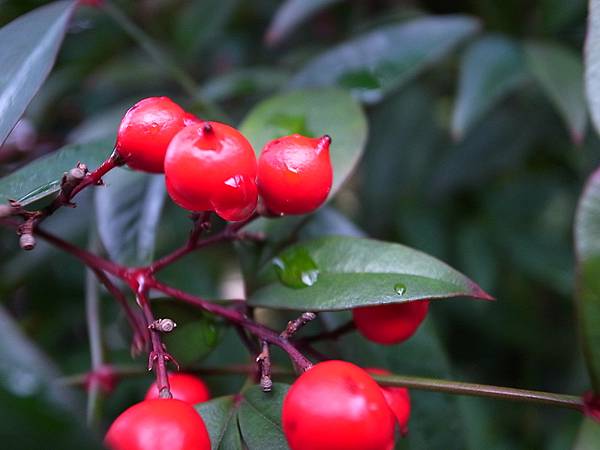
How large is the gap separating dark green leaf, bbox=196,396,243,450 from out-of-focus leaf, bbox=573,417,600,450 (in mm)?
311

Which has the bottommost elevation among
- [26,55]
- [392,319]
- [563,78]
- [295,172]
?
[563,78]

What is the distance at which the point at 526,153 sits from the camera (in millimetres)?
1598

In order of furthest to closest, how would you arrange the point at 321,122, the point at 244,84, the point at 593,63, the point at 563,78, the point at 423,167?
the point at 423,167
the point at 244,84
the point at 563,78
the point at 321,122
the point at 593,63

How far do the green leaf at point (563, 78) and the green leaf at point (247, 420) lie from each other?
0.64 meters

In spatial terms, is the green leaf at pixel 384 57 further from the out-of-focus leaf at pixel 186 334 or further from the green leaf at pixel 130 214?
the out-of-focus leaf at pixel 186 334

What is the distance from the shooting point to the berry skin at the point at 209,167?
1.93 feet

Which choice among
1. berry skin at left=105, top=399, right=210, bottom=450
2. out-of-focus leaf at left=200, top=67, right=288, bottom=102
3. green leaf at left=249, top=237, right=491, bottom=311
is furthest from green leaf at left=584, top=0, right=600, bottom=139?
out-of-focus leaf at left=200, top=67, right=288, bottom=102

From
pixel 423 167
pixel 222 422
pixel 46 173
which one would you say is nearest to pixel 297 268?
pixel 222 422

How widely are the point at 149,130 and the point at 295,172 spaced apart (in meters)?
0.15

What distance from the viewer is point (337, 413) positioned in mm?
525

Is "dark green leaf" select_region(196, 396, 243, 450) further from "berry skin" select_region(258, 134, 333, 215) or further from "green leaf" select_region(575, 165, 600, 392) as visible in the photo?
"green leaf" select_region(575, 165, 600, 392)

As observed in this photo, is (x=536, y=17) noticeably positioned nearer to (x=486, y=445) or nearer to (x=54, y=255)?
(x=486, y=445)

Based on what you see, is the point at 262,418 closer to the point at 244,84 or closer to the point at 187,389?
the point at 187,389

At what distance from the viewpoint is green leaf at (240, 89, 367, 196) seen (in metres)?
0.84
